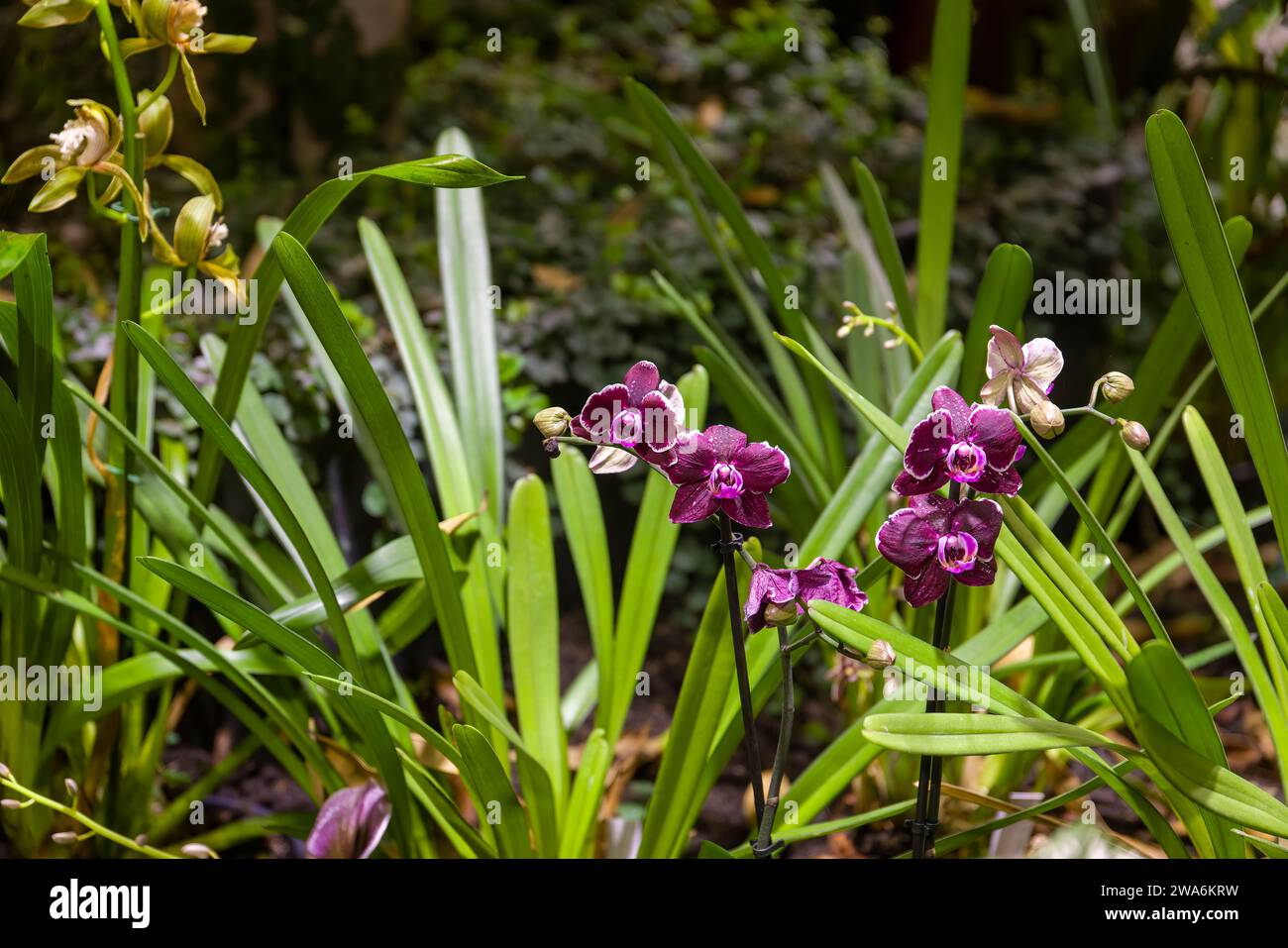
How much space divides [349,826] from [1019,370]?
2.30 ft

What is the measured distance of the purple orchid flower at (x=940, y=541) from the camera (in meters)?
0.65

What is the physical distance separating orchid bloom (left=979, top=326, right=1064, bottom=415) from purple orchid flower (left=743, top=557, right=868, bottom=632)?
17cm

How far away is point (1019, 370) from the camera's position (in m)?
0.69

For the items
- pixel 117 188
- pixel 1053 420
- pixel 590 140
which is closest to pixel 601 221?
pixel 590 140

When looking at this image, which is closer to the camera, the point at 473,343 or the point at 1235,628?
the point at 1235,628

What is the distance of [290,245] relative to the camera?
704 mm

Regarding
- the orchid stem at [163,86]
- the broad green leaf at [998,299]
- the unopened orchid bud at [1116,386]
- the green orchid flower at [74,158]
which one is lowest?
the unopened orchid bud at [1116,386]

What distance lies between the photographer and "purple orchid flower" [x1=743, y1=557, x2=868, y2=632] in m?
0.67

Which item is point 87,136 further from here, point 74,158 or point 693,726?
point 693,726

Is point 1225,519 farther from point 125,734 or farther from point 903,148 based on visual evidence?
point 903,148

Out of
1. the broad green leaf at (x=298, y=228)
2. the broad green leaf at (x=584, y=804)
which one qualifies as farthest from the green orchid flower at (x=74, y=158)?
the broad green leaf at (x=584, y=804)

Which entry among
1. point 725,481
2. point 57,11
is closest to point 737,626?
point 725,481

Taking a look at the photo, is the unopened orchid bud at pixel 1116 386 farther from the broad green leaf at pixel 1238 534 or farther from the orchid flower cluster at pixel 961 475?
the broad green leaf at pixel 1238 534
